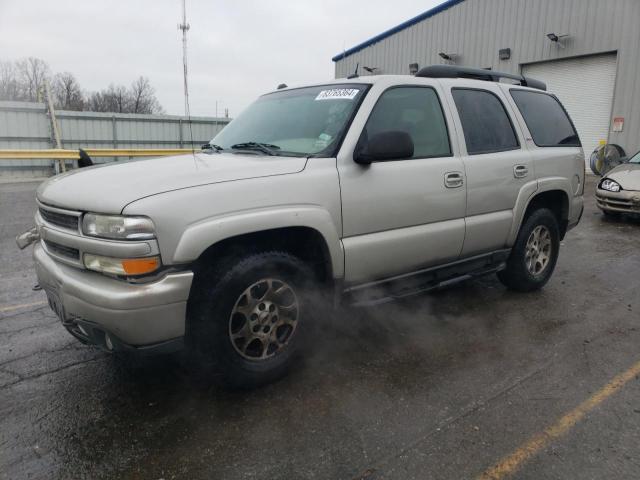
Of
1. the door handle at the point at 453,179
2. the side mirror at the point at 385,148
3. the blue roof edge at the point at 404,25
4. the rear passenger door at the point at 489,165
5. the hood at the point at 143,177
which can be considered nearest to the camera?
the hood at the point at 143,177

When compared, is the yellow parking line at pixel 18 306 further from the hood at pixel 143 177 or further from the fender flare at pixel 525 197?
the fender flare at pixel 525 197

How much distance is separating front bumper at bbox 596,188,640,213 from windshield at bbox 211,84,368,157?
7176 millimetres

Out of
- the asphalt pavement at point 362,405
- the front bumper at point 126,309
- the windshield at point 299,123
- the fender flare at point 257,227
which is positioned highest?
the windshield at point 299,123

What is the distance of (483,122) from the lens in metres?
4.28

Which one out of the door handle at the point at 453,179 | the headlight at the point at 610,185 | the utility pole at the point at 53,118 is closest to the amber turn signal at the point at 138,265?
the door handle at the point at 453,179

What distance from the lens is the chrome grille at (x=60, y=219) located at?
276cm

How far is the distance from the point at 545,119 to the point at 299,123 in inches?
107

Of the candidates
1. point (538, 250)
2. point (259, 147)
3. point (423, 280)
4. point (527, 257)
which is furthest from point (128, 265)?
point (538, 250)

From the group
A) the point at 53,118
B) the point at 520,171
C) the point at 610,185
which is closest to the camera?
the point at 520,171

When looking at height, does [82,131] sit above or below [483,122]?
below

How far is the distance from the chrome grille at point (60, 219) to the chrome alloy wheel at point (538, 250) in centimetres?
383

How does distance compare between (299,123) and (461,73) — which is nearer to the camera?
(299,123)

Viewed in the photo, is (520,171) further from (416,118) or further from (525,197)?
(416,118)

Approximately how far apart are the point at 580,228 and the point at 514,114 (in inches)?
191
